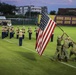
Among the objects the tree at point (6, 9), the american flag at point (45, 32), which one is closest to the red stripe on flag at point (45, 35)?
the american flag at point (45, 32)

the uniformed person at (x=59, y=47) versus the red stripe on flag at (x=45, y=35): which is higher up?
the red stripe on flag at (x=45, y=35)

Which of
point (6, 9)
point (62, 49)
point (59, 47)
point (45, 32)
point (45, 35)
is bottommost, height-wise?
point (6, 9)

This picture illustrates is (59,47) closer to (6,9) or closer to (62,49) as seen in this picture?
(62,49)

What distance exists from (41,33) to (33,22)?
66.1m

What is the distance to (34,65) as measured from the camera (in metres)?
16.4

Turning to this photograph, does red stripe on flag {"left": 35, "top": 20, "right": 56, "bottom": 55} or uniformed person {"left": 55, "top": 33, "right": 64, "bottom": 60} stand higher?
red stripe on flag {"left": 35, "top": 20, "right": 56, "bottom": 55}

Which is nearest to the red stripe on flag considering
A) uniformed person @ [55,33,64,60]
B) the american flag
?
the american flag

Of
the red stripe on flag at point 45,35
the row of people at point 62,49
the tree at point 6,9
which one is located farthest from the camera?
the tree at point 6,9

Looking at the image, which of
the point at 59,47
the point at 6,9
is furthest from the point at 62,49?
the point at 6,9

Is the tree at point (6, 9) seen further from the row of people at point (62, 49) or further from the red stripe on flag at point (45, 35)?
the red stripe on flag at point (45, 35)

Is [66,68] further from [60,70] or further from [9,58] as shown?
[9,58]

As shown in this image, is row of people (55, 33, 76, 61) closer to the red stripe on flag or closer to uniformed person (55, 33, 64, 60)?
uniformed person (55, 33, 64, 60)

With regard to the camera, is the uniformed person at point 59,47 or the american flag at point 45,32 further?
the uniformed person at point 59,47

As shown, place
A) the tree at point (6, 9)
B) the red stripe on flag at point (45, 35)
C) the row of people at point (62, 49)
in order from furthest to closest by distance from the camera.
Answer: the tree at point (6, 9)
the row of people at point (62, 49)
the red stripe on flag at point (45, 35)
